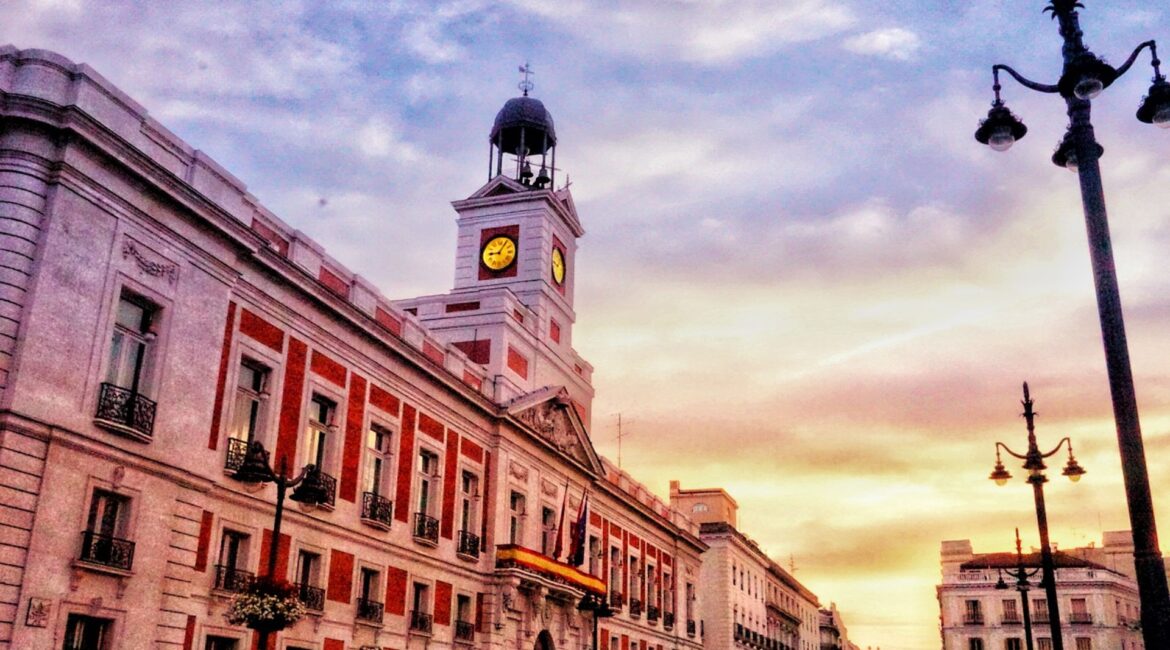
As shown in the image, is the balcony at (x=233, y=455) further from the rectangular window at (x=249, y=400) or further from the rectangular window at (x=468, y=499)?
the rectangular window at (x=468, y=499)

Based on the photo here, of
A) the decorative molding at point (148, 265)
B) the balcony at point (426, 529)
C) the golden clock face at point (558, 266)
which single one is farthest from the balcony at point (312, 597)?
the golden clock face at point (558, 266)

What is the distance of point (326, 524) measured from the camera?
85.4ft

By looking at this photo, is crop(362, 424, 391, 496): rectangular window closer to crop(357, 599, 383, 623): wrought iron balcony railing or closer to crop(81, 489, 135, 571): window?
crop(357, 599, 383, 623): wrought iron balcony railing

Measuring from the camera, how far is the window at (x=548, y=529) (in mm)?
39350

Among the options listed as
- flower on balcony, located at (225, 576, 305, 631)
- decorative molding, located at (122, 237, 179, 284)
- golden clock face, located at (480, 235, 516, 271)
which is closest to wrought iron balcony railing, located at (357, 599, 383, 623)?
flower on balcony, located at (225, 576, 305, 631)

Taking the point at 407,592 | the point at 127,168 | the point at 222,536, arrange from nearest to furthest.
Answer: the point at 127,168
the point at 222,536
the point at 407,592

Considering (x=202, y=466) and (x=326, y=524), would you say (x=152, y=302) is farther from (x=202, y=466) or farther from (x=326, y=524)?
(x=326, y=524)

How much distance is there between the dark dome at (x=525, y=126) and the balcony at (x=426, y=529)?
2183cm

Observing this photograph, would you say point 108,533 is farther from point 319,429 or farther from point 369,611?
point 369,611

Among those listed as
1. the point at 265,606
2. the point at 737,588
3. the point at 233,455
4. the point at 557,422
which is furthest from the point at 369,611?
the point at 737,588

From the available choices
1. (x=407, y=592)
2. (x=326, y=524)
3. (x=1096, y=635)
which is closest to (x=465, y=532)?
(x=407, y=592)

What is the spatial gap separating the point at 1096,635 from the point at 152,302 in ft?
271

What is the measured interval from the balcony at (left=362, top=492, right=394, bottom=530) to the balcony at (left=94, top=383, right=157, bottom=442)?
885 centimetres

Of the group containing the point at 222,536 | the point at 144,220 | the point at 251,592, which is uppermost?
the point at 144,220
